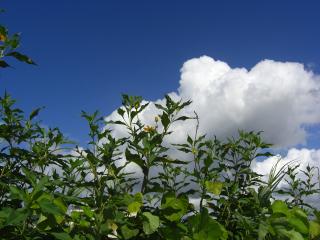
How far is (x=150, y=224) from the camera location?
2033 mm

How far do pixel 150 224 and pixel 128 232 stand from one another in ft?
0.35

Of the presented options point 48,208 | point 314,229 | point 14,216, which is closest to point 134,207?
point 48,208

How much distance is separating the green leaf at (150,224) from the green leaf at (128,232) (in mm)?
51

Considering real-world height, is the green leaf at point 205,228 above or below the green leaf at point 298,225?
below

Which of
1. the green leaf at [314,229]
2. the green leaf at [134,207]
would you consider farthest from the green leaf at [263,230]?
the green leaf at [134,207]

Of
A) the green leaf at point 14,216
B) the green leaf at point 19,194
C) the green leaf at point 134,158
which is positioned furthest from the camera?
the green leaf at point 134,158

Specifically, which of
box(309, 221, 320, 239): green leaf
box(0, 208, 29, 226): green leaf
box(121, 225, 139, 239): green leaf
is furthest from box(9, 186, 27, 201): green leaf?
box(309, 221, 320, 239): green leaf

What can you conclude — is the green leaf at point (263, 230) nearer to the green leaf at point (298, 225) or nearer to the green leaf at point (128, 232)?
the green leaf at point (298, 225)

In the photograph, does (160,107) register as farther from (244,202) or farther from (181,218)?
(181,218)

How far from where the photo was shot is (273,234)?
199cm

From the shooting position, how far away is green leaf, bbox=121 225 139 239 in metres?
2.02

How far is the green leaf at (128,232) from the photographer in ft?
6.62

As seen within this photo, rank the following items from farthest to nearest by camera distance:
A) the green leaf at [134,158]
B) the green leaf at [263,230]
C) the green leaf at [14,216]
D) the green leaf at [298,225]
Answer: the green leaf at [134,158]
the green leaf at [298,225]
the green leaf at [263,230]
the green leaf at [14,216]

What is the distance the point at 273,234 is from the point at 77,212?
3.05 feet
